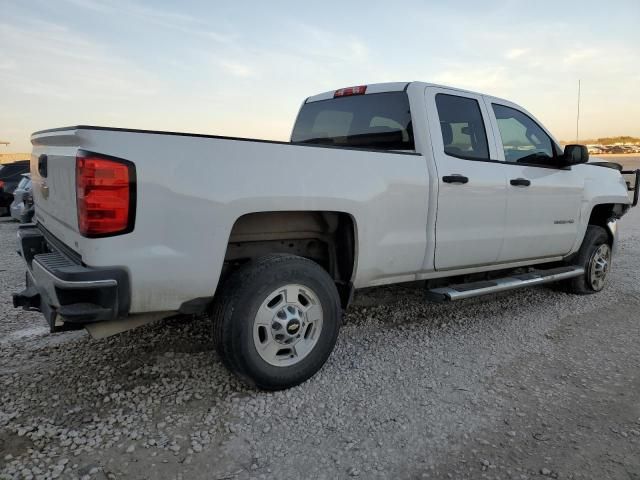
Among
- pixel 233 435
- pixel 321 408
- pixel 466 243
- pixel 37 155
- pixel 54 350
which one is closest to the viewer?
pixel 233 435

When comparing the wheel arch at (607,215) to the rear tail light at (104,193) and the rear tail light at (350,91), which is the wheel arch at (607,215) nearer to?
the rear tail light at (350,91)

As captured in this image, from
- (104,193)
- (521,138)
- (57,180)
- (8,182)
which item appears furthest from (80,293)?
(8,182)

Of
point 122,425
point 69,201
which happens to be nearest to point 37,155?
point 69,201

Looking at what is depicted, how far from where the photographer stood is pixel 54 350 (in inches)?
144

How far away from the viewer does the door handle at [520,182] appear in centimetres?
419

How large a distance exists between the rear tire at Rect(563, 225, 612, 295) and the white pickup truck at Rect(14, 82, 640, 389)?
551 mm

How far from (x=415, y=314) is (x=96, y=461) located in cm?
306

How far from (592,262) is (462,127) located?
252 cm

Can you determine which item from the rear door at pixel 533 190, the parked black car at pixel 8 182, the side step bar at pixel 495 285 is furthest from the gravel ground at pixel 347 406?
the parked black car at pixel 8 182

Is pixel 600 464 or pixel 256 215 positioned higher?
pixel 256 215

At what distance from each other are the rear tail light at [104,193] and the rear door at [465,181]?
2.24m

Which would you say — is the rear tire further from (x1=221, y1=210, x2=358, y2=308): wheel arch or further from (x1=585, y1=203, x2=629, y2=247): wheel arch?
(x1=221, y1=210, x2=358, y2=308): wheel arch

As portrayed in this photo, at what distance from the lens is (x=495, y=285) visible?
417 cm

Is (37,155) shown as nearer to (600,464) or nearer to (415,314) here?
(415,314)
